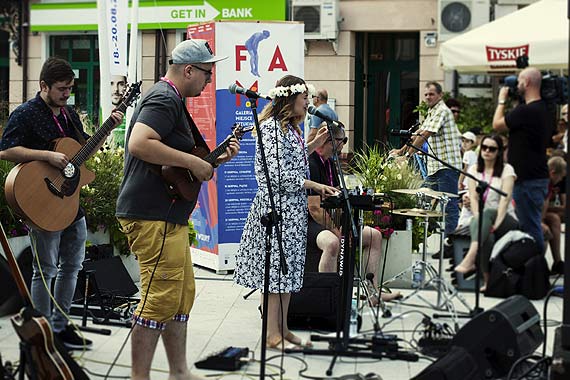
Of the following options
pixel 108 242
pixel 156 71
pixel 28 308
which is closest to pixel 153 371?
pixel 28 308

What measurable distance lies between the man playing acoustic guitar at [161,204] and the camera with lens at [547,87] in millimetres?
1224

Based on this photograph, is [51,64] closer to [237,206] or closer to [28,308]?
[28,308]

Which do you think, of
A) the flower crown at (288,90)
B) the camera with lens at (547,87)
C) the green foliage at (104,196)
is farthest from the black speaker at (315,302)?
the green foliage at (104,196)

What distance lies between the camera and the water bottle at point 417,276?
3822 mm

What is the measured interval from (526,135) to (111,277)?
3.26 meters

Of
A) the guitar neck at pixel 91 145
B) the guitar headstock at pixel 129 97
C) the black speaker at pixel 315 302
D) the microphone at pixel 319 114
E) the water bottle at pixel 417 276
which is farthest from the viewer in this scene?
the black speaker at pixel 315 302

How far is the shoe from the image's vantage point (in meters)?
3.78

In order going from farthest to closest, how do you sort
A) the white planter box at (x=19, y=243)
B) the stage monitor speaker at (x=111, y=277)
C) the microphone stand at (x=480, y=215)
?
the stage monitor speaker at (x=111, y=277) < the white planter box at (x=19, y=243) < the microphone stand at (x=480, y=215)

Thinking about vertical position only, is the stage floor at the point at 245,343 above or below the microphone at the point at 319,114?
below

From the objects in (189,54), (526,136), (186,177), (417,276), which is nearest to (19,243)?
(186,177)

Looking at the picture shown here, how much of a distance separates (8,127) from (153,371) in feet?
4.82

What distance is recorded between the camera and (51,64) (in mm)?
4887

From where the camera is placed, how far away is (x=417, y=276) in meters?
3.85

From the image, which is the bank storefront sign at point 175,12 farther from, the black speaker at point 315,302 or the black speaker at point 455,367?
the black speaker at point 455,367
